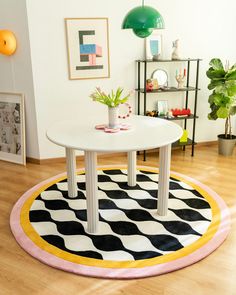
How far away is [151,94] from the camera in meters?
4.34

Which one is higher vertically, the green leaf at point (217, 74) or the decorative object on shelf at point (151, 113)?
the green leaf at point (217, 74)

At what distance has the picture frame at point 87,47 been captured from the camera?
3794mm

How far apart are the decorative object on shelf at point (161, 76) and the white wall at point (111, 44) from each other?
0.41ft

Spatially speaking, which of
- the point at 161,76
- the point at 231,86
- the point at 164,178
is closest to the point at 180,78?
the point at 161,76

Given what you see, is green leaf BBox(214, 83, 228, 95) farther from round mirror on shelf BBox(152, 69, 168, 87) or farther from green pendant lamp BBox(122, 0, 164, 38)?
green pendant lamp BBox(122, 0, 164, 38)

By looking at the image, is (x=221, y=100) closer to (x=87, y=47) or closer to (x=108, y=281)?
(x=87, y=47)

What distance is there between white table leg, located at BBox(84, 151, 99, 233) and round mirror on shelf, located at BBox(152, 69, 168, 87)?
7.03 feet

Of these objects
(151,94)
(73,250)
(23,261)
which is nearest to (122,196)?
(73,250)

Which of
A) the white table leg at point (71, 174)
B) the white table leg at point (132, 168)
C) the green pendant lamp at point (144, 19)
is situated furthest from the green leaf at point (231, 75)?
the white table leg at point (71, 174)

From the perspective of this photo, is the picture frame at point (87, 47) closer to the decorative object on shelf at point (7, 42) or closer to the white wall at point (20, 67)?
the white wall at point (20, 67)

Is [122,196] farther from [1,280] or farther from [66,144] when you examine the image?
[1,280]

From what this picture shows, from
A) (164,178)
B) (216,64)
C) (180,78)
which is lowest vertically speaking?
(164,178)

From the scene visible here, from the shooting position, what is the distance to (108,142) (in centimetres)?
242

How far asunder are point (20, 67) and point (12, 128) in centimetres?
79
